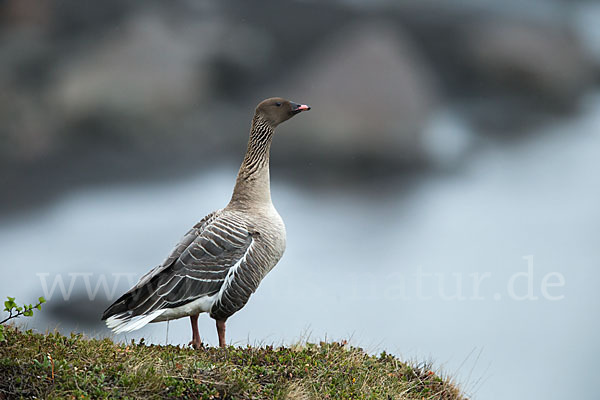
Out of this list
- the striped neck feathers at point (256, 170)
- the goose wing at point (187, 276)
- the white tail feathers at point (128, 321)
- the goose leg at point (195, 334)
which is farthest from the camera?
the striped neck feathers at point (256, 170)

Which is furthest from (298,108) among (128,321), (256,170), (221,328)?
(128,321)

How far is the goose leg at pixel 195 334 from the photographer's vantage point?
26.0 ft

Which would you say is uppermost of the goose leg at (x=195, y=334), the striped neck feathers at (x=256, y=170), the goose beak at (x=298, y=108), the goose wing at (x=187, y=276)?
the goose beak at (x=298, y=108)

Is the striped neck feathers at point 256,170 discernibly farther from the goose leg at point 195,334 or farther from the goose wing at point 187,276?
the goose leg at point 195,334

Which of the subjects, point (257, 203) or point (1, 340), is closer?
point (1, 340)

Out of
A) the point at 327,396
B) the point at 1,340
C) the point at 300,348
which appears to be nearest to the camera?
the point at 1,340

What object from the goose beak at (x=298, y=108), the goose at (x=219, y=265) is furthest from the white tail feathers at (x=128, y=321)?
the goose beak at (x=298, y=108)

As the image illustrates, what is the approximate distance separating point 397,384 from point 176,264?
3.04 meters

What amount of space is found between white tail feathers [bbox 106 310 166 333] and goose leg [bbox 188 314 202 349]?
56 centimetres

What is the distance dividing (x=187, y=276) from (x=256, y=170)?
170 cm

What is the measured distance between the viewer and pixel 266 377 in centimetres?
696

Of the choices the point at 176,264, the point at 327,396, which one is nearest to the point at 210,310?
the point at 176,264

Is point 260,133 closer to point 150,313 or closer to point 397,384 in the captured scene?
point 150,313

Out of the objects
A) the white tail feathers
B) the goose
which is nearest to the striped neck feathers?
the goose
